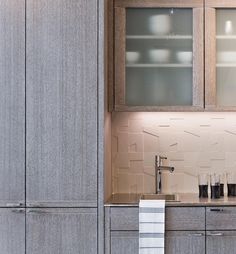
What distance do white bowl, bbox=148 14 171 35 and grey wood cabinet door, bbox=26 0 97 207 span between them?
0.54m

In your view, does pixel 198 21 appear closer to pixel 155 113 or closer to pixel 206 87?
pixel 206 87

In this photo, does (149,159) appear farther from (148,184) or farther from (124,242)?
(124,242)

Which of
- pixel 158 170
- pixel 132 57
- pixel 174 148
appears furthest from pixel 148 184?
pixel 132 57

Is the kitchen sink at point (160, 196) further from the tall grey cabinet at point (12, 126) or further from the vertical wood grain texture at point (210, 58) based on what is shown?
the tall grey cabinet at point (12, 126)

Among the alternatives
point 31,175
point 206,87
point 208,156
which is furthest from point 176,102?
point 31,175

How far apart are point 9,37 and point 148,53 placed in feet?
3.21

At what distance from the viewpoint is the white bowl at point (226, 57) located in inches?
148

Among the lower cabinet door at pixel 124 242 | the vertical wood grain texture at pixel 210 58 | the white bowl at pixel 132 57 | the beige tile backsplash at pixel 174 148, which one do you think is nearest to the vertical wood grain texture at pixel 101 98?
the lower cabinet door at pixel 124 242

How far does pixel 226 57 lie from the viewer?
3.76m

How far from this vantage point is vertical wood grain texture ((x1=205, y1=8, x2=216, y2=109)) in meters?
3.70

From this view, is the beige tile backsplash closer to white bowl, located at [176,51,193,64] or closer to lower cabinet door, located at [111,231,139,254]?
white bowl, located at [176,51,193,64]

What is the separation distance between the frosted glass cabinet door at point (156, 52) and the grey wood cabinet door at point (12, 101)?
69 cm

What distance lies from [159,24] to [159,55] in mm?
222

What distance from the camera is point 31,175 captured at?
340 cm
